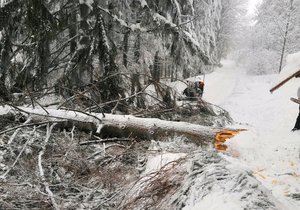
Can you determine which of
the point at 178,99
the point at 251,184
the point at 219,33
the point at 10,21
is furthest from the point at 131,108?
the point at 219,33

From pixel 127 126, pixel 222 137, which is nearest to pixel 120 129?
pixel 127 126

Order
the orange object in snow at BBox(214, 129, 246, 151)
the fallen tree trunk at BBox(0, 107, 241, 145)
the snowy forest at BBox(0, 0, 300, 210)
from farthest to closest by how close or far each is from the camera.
Result: the fallen tree trunk at BBox(0, 107, 241, 145)
the orange object in snow at BBox(214, 129, 246, 151)
the snowy forest at BBox(0, 0, 300, 210)

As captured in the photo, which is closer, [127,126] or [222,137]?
[222,137]

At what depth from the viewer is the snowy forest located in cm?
264

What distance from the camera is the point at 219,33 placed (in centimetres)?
4088

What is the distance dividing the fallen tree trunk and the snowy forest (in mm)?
15

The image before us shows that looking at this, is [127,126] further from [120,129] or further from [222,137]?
[222,137]

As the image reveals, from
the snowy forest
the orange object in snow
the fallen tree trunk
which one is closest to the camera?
the snowy forest

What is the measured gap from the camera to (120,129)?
4.74 m

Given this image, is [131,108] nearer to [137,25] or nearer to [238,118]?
[137,25]

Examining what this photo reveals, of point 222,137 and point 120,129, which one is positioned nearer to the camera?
point 222,137

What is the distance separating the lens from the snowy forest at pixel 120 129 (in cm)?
264

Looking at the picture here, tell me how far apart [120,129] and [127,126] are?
109 mm

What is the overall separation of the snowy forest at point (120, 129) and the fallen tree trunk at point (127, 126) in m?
0.01
